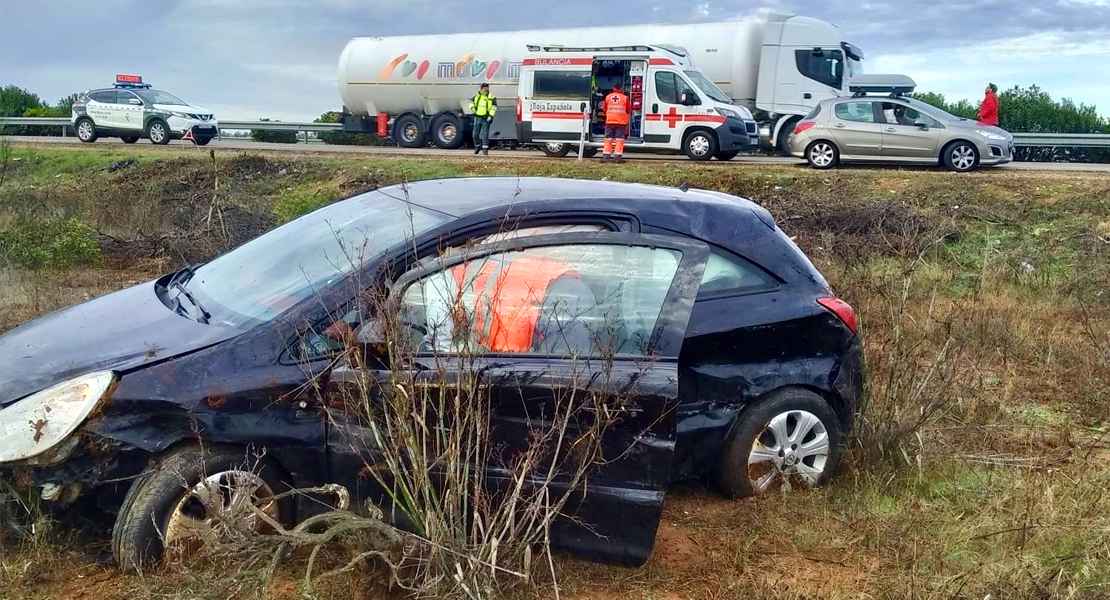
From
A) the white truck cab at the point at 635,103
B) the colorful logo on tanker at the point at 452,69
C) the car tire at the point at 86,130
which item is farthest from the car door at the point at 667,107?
the car tire at the point at 86,130

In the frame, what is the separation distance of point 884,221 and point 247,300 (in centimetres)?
971

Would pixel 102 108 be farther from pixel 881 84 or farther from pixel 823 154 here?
pixel 881 84

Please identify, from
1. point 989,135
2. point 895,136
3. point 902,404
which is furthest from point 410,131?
point 902,404

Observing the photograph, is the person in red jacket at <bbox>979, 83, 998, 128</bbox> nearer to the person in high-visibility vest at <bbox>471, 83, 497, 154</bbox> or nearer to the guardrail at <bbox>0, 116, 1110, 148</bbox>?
the guardrail at <bbox>0, 116, 1110, 148</bbox>

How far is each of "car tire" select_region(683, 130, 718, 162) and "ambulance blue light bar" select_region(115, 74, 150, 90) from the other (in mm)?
14589

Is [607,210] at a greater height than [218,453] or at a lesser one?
greater

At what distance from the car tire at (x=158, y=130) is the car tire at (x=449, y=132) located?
689 cm

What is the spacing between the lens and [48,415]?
10.8 feet

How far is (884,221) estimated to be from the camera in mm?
11914

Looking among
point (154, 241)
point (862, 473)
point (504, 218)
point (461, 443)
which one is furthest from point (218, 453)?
point (154, 241)

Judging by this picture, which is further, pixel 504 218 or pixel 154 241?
pixel 154 241

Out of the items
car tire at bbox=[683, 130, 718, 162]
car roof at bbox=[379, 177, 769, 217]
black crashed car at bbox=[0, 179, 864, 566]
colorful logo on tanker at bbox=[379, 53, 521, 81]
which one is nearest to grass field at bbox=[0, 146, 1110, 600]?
black crashed car at bbox=[0, 179, 864, 566]

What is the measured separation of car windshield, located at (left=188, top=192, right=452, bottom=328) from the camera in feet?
12.4

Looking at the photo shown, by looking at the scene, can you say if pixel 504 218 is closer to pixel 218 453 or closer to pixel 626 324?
pixel 626 324
